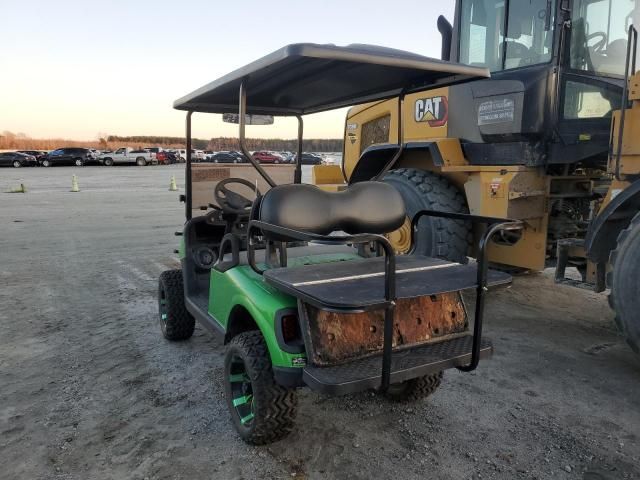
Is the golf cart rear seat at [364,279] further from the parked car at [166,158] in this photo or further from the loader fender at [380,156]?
the parked car at [166,158]

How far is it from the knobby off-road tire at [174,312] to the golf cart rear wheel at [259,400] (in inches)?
56.5

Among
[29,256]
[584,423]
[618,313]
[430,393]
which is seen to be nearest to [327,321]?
[430,393]

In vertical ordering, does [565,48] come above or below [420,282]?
→ above

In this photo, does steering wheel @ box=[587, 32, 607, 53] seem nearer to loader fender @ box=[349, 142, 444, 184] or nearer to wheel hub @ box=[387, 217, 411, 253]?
loader fender @ box=[349, 142, 444, 184]

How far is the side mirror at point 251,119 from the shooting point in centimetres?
450

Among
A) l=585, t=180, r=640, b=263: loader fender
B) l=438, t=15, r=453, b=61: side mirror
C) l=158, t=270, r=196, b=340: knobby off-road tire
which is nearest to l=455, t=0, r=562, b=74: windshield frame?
l=438, t=15, r=453, b=61: side mirror

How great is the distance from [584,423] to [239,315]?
211cm

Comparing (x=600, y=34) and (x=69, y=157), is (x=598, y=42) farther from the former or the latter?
(x=69, y=157)

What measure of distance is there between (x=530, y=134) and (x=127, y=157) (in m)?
42.6

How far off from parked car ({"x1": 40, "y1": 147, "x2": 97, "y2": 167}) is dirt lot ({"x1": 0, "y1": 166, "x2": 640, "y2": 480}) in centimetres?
3879

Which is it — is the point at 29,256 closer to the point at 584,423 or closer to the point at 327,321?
the point at 327,321

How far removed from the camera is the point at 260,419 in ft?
8.70

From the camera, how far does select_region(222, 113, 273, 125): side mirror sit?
450 cm

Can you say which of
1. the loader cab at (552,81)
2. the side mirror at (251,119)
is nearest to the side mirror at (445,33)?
the loader cab at (552,81)
